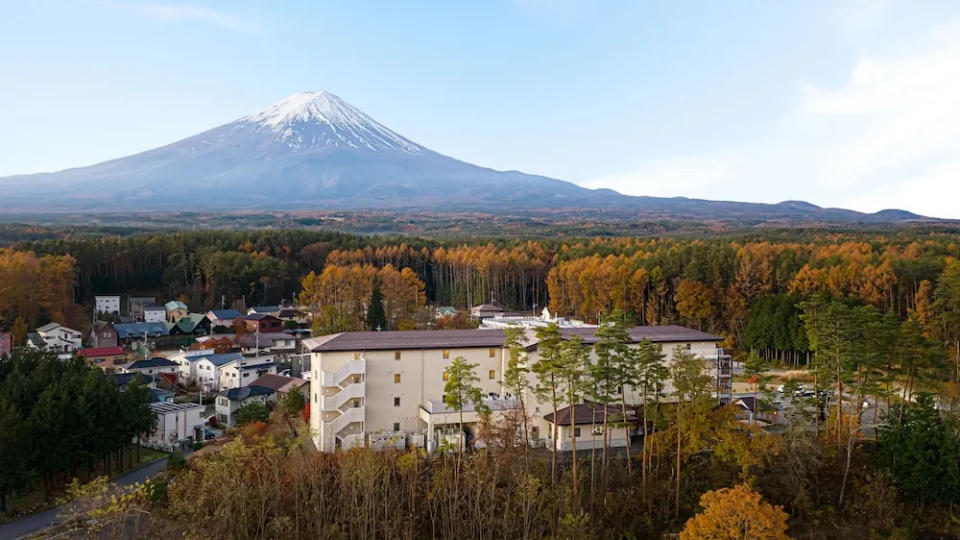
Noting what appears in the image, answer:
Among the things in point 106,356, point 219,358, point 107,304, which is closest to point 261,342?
point 106,356

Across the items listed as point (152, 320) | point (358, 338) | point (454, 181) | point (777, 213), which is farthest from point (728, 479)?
point (454, 181)

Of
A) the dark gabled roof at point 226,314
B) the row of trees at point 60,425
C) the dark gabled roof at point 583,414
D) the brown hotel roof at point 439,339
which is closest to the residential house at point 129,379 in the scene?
the row of trees at point 60,425

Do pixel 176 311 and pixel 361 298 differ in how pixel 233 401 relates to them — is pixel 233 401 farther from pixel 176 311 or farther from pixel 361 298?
pixel 176 311

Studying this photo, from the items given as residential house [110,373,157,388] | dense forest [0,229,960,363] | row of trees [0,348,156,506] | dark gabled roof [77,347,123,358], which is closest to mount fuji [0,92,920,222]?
dense forest [0,229,960,363]

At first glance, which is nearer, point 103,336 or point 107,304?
point 103,336

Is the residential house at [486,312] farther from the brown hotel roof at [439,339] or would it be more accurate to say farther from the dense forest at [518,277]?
Result: the brown hotel roof at [439,339]

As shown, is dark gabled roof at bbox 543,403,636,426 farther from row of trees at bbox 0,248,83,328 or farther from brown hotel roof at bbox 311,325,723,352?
row of trees at bbox 0,248,83,328

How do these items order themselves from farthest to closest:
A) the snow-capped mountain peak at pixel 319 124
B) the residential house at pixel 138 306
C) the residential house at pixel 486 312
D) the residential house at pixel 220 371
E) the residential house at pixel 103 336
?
the snow-capped mountain peak at pixel 319 124, the residential house at pixel 138 306, the residential house at pixel 486 312, the residential house at pixel 103 336, the residential house at pixel 220 371
